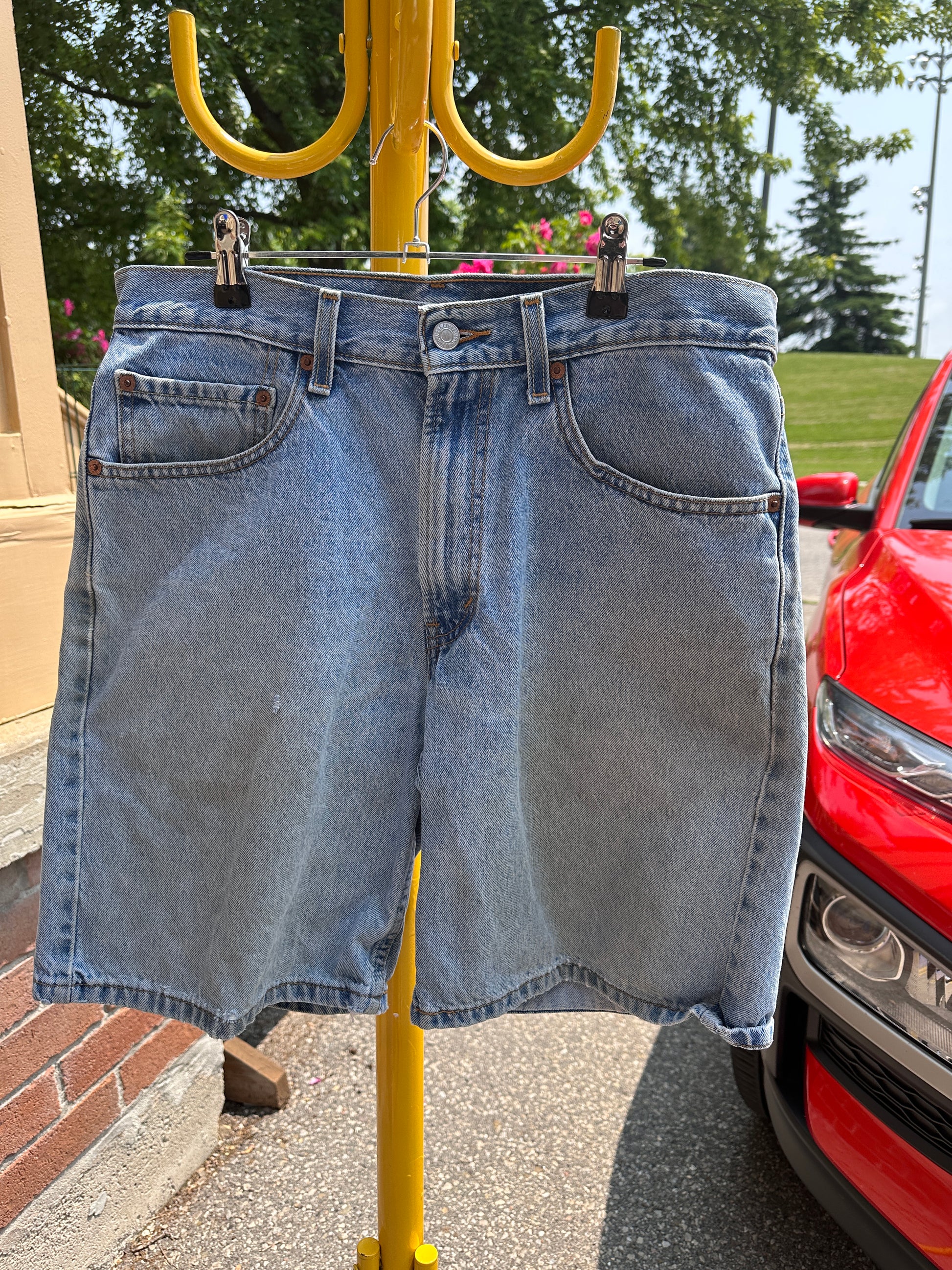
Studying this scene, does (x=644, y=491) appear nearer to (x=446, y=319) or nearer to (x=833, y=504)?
(x=446, y=319)

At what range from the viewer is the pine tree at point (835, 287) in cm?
1090

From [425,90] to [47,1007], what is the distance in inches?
62.3

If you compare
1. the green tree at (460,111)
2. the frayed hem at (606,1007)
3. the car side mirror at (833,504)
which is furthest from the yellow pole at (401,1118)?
the green tree at (460,111)

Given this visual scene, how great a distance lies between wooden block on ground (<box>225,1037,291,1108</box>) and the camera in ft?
7.32

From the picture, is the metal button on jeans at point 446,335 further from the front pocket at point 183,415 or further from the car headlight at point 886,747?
the car headlight at point 886,747

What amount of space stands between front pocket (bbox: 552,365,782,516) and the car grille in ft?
3.09

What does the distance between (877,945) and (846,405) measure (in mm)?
19163

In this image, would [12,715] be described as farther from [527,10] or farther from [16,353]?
[527,10]

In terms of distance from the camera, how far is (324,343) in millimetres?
964

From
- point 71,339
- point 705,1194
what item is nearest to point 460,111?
point 71,339

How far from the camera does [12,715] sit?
163 cm

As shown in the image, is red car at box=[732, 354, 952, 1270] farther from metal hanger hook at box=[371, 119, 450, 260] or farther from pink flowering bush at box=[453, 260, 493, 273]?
pink flowering bush at box=[453, 260, 493, 273]

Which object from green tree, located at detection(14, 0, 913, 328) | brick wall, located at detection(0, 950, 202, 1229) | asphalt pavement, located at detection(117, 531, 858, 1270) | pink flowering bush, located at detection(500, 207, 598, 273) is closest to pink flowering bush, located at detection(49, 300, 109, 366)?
green tree, located at detection(14, 0, 913, 328)

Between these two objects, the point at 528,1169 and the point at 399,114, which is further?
the point at 528,1169
